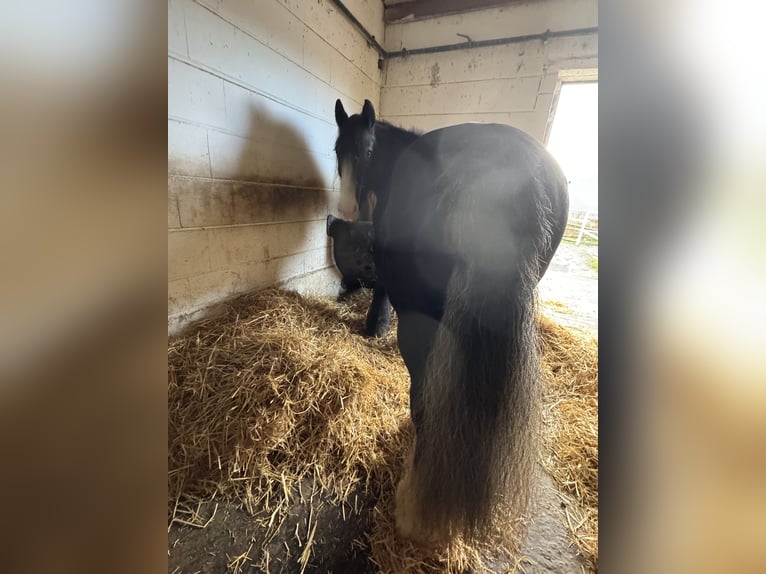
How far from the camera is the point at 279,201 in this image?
1.49 metres

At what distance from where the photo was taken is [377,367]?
1.38 metres

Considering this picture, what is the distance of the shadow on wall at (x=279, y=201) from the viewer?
4.31 ft

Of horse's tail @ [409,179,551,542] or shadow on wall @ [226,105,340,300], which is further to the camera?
shadow on wall @ [226,105,340,300]

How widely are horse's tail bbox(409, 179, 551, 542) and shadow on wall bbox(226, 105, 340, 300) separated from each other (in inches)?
42.8

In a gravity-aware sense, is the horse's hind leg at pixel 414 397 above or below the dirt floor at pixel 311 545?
above

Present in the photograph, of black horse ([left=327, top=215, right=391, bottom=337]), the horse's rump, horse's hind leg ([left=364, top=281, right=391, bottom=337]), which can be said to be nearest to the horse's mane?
black horse ([left=327, top=215, right=391, bottom=337])

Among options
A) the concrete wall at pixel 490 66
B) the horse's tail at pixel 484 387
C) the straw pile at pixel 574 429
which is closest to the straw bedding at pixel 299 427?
the straw pile at pixel 574 429

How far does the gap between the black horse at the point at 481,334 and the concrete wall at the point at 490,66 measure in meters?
1.41

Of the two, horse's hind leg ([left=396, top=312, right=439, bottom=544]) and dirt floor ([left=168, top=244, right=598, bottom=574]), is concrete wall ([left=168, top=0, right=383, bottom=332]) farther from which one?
horse's hind leg ([left=396, top=312, right=439, bottom=544])

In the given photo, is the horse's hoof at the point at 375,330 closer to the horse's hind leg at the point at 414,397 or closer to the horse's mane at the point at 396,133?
the horse's hind leg at the point at 414,397

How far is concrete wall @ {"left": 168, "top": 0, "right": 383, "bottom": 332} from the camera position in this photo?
3.49ft
